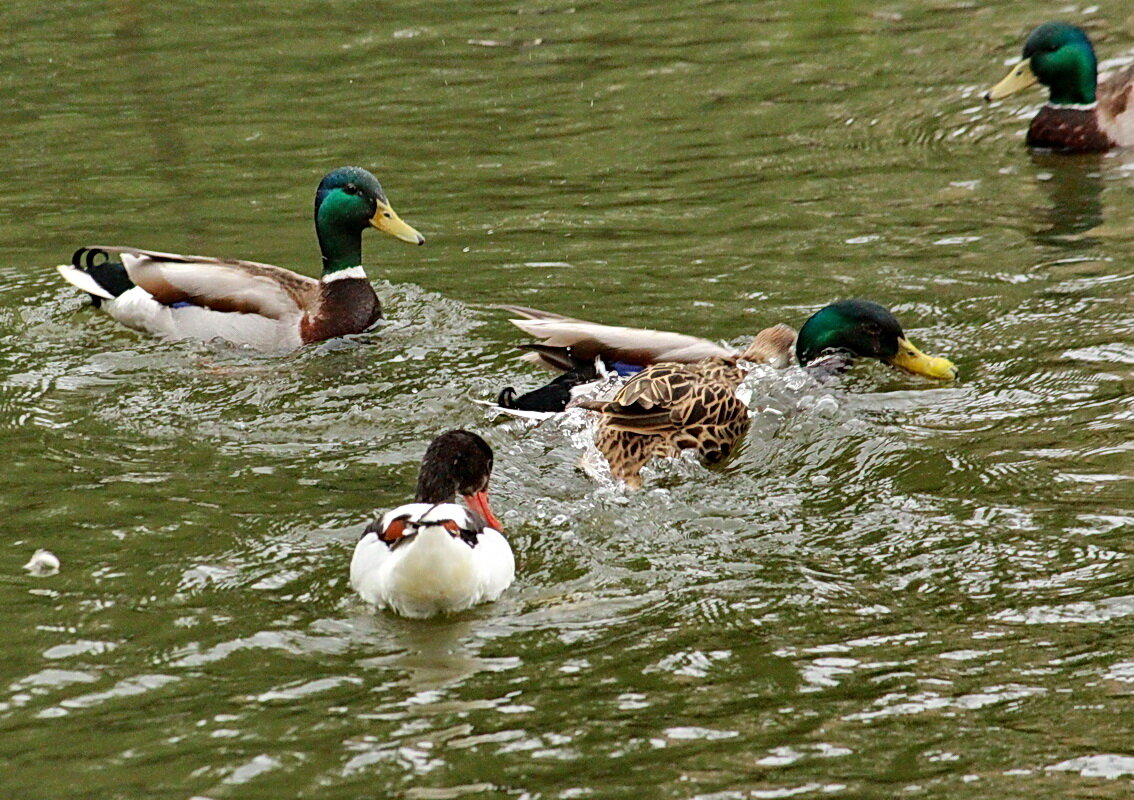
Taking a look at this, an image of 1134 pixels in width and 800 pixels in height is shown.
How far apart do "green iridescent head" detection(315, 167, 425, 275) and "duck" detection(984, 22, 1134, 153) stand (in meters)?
4.95

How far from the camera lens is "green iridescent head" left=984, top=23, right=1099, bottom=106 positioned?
40.1ft

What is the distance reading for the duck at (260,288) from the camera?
354 inches

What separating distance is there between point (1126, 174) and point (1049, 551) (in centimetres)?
606

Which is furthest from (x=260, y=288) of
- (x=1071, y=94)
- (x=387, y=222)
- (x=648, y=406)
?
(x=1071, y=94)

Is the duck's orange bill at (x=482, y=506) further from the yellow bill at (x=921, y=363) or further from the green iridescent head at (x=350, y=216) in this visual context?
the green iridescent head at (x=350, y=216)

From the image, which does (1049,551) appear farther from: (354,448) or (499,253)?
(499,253)

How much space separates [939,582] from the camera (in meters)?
5.93

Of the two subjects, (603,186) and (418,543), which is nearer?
(418,543)

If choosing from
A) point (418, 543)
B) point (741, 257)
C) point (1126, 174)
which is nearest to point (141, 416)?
point (418, 543)

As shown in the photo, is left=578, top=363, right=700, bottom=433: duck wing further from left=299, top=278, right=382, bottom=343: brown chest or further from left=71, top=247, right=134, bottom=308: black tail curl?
left=71, top=247, right=134, bottom=308: black tail curl

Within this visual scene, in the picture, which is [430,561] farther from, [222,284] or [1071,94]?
[1071,94]

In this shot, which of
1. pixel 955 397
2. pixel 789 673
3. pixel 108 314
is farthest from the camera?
pixel 108 314

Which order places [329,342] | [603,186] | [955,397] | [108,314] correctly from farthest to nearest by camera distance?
[603,186]
[108,314]
[329,342]
[955,397]

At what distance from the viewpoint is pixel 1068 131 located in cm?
1185
